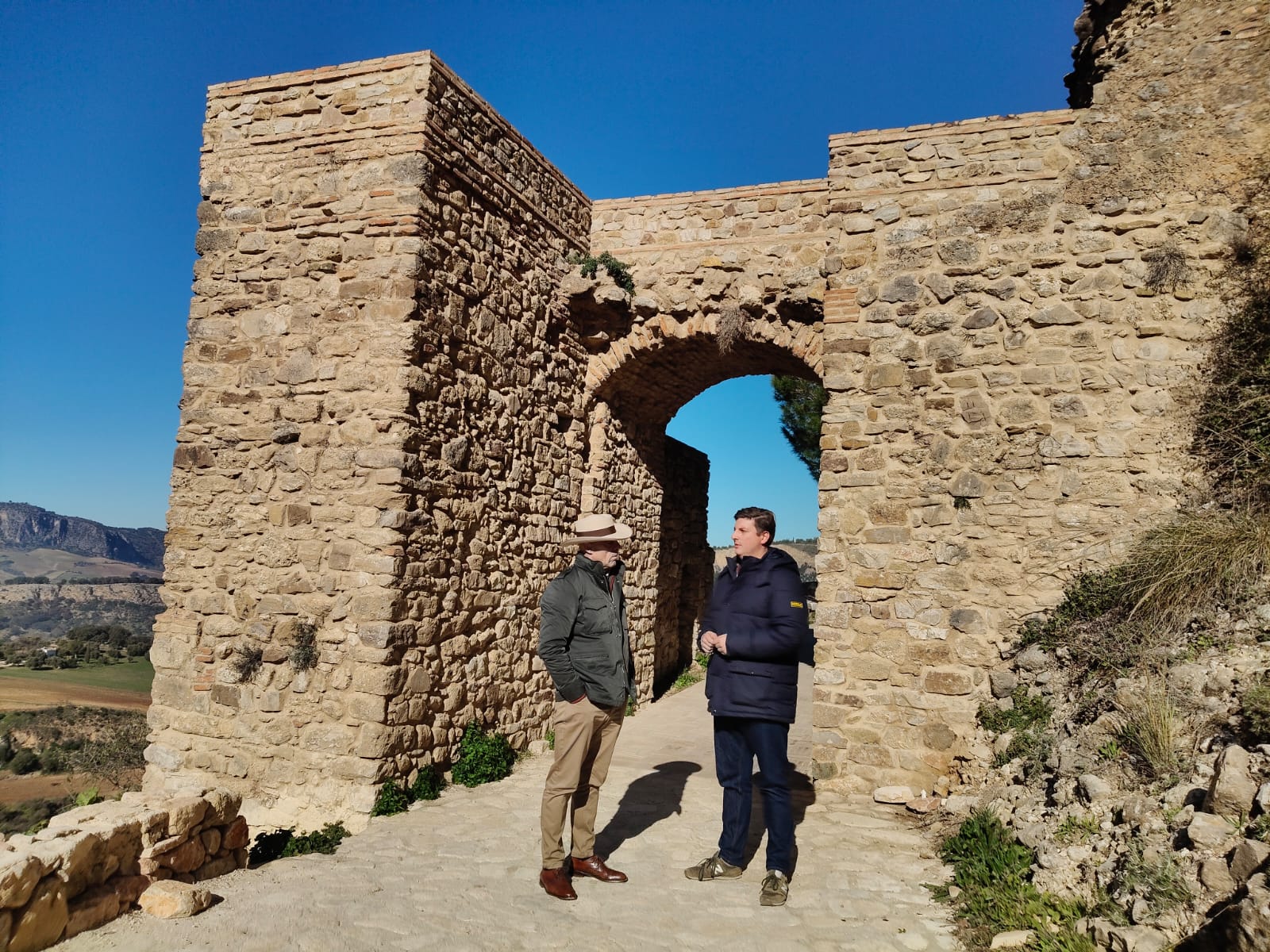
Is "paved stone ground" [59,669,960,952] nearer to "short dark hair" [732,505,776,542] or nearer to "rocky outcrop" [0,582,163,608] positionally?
"short dark hair" [732,505,776,542]

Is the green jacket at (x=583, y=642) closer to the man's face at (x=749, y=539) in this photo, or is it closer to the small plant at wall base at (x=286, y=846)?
the man's face at (x=749, y=539)

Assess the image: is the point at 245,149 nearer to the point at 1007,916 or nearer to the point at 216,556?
the point at 216,556

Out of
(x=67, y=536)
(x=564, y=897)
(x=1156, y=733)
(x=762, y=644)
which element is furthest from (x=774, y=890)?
(x=67, y=536)

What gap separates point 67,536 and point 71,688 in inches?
1048

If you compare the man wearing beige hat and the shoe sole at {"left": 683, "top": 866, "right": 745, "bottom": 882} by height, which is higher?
the man wearing beige hat

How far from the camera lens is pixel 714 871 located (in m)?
4.45

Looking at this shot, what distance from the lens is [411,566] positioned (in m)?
6.07

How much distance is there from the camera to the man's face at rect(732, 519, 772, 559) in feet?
14.6

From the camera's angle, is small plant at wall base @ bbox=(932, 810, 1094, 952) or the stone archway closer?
small plant at wall base @ bbox=(932, 810, 1094, 952)

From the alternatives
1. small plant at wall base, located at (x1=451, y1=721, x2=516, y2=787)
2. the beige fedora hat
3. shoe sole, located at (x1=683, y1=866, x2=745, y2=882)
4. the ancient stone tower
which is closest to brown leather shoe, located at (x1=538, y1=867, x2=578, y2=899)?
shoe sole, located at (x1=683, y1=866, x2=745, y2=882)

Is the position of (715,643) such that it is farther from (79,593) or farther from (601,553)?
(79,593)

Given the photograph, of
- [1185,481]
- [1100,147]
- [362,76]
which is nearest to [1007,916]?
[1185,481]

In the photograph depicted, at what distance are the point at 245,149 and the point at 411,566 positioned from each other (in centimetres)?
383

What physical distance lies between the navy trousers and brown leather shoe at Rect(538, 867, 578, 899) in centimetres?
89
